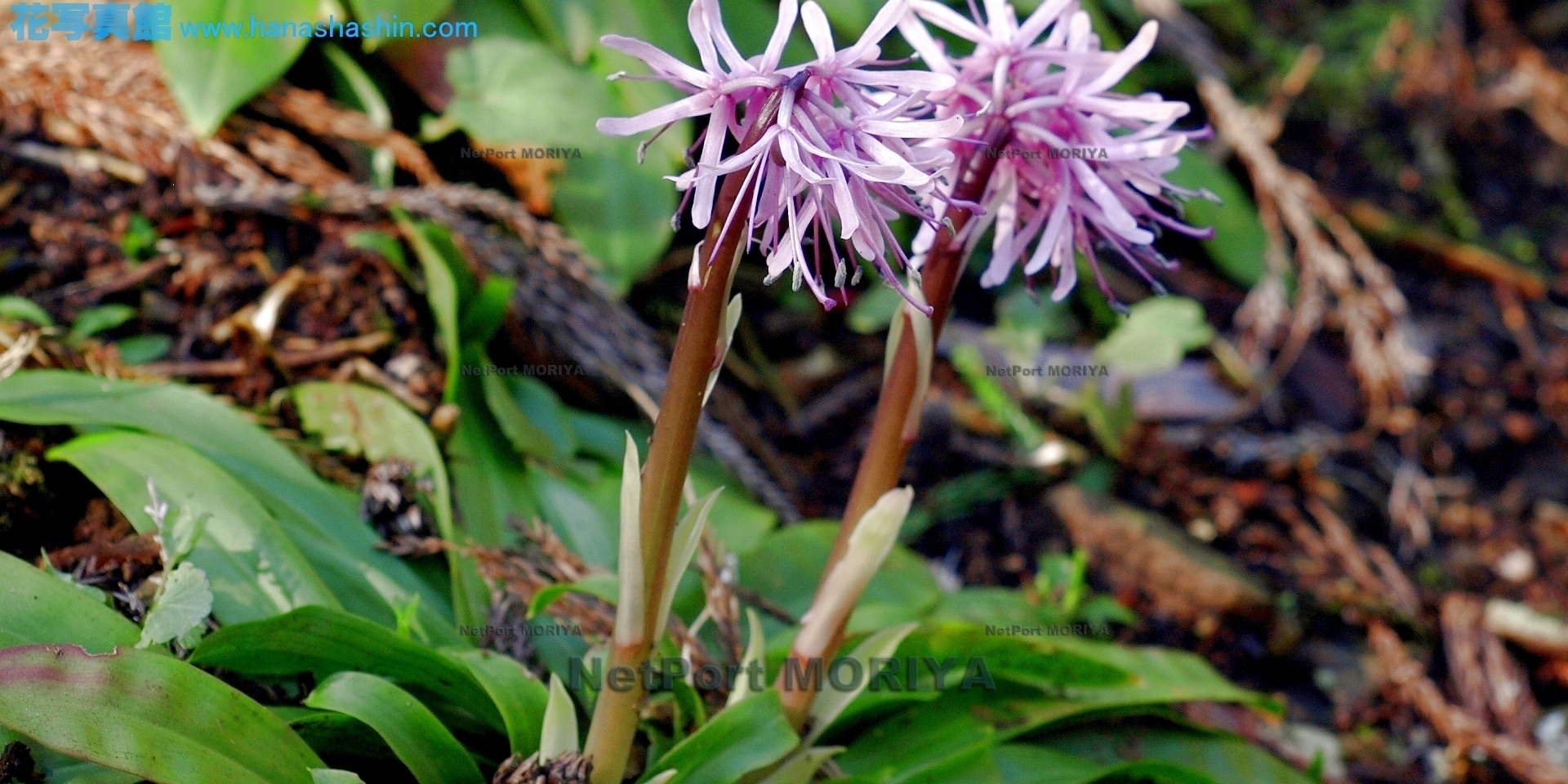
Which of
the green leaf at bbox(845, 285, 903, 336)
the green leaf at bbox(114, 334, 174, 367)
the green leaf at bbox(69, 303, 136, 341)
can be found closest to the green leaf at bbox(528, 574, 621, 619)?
the green leaf at bbox(114, 334, 174, 367)

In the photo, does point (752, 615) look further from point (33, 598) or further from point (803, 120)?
point (33, 598)

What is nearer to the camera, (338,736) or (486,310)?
(338,736)

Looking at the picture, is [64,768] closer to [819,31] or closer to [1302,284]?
[819,31]

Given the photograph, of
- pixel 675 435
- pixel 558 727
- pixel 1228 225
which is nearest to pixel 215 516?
pixel 558 727

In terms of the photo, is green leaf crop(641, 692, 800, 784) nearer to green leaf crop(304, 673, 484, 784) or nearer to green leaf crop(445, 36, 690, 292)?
green leaf crop(304, 673, 484, 784)

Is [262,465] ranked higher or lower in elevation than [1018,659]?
higher

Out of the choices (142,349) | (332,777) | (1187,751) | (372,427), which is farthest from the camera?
(142,349)

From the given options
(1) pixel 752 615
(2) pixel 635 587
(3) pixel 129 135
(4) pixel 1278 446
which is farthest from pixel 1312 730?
(3) pixel 129 135
